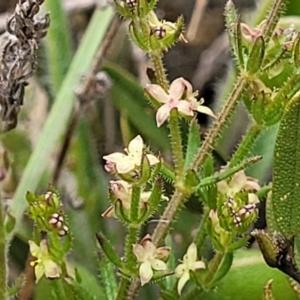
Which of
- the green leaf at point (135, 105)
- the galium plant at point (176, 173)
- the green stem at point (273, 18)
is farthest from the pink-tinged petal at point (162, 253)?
the green leaf at point (135, 105)

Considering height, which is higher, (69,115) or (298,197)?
(298,197)

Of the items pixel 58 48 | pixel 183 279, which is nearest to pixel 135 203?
pixel 183 279

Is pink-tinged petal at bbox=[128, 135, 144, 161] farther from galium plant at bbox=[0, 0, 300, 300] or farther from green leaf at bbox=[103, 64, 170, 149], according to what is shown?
green leaf at bbox=[103, 64, 170, 149]

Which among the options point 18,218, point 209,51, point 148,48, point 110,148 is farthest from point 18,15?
point 209,51

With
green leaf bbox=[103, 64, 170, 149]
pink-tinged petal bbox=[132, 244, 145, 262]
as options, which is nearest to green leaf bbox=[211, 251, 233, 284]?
pink-tinged petal bbox=[132, 244, 145, 262]

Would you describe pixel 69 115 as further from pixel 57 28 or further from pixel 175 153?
pixel 175 153

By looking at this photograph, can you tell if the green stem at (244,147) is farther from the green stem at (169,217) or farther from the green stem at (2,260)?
the green stem at (2,260)
